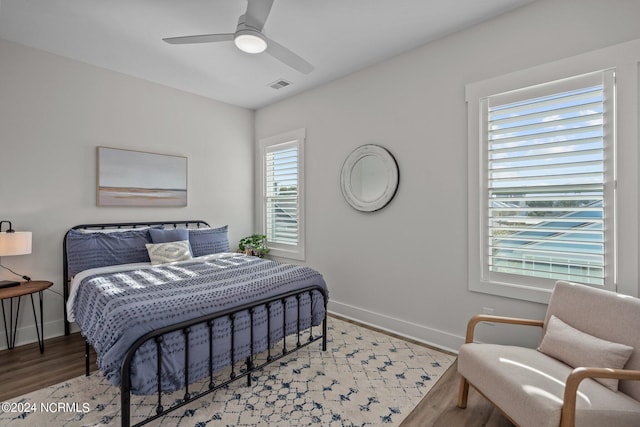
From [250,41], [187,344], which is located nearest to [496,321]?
[187,344]

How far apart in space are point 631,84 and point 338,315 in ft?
11.2

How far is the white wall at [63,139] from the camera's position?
3.09 metres

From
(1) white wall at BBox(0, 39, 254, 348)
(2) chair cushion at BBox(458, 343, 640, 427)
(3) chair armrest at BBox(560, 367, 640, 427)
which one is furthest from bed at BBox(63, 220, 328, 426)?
(3) chair armrest at BBox(560, 367, 640, 427)

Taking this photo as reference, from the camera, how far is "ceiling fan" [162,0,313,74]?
2.16 m

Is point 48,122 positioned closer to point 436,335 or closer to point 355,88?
point 355,88

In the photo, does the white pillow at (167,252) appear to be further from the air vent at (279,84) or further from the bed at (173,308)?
the air vent at (279,84)

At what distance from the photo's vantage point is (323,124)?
4129 millimetres

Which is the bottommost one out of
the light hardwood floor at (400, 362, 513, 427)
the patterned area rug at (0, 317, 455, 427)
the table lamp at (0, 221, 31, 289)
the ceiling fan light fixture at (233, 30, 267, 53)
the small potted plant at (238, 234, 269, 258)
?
the light hardwood floor at (400, 362, 513, 427)

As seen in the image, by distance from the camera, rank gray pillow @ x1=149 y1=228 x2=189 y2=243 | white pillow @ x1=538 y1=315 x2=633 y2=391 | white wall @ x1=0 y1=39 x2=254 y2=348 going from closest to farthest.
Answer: white pillow @ x1=538 y1=315 x2=633 y2=391, white wall @ x1=0 y1=39 x2=254 y2=348, gray pillow @ x1=149 y1=228 x2=189 y2=243

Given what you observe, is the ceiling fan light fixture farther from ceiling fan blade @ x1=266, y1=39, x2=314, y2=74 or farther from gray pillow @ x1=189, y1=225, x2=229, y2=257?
gray pillow @ x1=189, y1=225, x2=229, y2=257

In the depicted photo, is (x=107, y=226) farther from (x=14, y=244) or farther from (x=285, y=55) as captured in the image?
(x=285, y=55)

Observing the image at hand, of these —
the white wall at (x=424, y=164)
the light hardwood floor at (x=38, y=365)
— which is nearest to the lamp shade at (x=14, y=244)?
the light hardwood floor at (x=38, y=365)

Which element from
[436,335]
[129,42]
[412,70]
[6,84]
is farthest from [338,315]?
[6,84]

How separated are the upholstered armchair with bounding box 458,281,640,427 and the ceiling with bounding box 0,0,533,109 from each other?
2405mm
